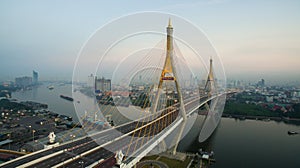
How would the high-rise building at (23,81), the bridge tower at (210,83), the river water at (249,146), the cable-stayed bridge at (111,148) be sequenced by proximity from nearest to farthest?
the cable-stayed bridge at (111,148), the river water at (249,146), the bridge tower at (210,83), the high-rise building at (23,81)

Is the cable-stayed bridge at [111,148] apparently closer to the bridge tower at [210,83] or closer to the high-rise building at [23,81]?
the bridge tower at [210,83]

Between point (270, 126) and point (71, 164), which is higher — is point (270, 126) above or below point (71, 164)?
below

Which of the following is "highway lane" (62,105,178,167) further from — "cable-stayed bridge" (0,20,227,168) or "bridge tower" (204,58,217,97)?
"bridge tower" (204,58,217,97)

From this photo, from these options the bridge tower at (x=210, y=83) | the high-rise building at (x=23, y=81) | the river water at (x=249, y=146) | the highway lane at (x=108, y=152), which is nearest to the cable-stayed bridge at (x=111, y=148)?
the highway lane at (x=108, y=152)

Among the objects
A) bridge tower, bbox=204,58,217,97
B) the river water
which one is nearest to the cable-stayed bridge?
the river water

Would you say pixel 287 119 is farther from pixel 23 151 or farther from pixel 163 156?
pixel 23 151

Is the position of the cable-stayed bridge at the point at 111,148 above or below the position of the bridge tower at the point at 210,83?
below

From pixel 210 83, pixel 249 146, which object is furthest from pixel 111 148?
pixel 210 83

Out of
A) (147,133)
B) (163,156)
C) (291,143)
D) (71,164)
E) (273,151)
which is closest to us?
(71,164)

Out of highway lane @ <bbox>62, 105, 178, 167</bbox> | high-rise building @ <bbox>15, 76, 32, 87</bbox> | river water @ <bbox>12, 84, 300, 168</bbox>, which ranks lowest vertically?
river water @ <bbox>12, 84, 300, 168</bbox>

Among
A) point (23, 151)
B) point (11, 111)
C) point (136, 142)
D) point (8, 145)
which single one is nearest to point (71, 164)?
point (136, 142)

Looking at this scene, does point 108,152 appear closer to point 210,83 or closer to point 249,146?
point 249,146
